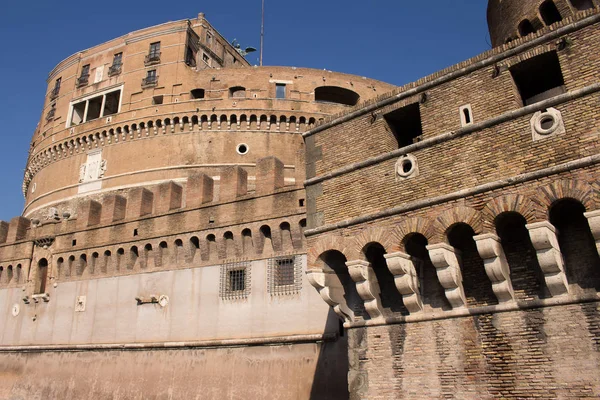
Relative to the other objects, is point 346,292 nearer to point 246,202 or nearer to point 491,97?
point 491,97

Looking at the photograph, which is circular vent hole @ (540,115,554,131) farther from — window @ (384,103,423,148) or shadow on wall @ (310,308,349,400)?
shadow on wall @ (310,308,349,400)

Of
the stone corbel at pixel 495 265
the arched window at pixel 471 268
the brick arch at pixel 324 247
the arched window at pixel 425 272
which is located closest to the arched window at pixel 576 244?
the stone corbel at pixel 495 265

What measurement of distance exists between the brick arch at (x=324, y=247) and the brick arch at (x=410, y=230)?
2.96 ft

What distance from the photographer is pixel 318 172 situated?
9875 millimetres

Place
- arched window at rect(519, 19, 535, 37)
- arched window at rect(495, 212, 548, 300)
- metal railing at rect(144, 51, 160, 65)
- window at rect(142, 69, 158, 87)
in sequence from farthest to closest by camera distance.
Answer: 1. metal railing at rect(144, 51, 160, 65)
2. window at rect(142, 69, 158, 87)
3. arched window at rect(519, 19, 535, 37)
4. arched window at rect(495, 212, 548, 300)

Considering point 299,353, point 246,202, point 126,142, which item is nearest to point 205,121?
point 126,142

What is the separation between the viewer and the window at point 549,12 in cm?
1219

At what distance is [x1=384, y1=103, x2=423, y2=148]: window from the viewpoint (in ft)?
30.0

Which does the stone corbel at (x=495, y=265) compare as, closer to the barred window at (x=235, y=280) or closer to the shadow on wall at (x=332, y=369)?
the shadow on wall at (x=332, y=369)

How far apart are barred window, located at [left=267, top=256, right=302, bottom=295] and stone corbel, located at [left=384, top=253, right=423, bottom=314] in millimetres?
6388

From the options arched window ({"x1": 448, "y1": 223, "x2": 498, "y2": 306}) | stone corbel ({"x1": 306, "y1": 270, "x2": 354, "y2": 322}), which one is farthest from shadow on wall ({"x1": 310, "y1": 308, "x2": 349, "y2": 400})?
arched window ({"x1": 448, "y1": 223, "x2": 498, "y2": 306})

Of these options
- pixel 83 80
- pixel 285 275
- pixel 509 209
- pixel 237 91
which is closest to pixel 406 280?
pixel 509 209

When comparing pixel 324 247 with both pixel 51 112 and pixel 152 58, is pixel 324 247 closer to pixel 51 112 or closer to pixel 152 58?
pixel 152 58

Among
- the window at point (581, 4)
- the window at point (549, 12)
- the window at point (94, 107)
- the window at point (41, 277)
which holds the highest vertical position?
the window at point (94, 107)
